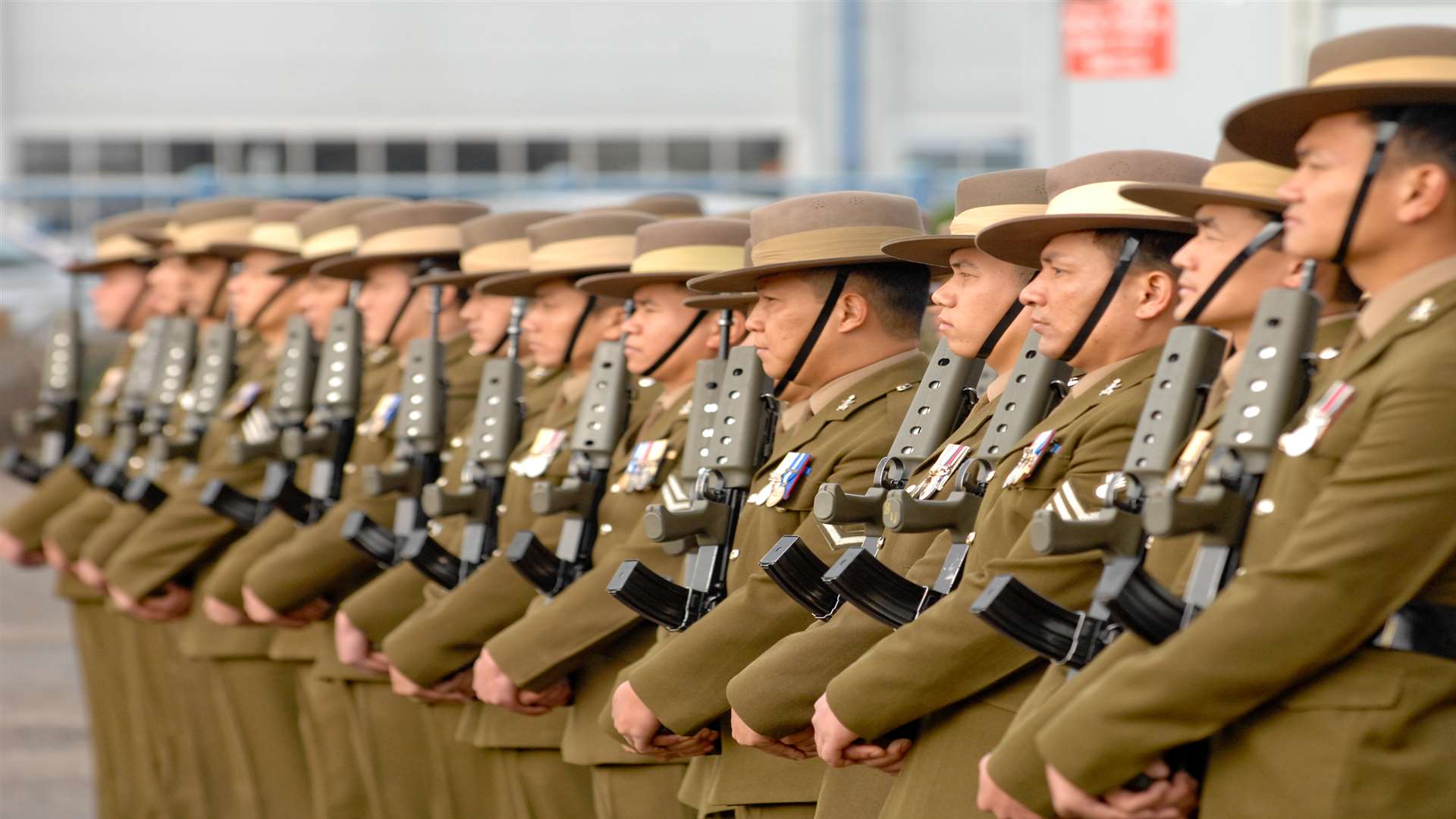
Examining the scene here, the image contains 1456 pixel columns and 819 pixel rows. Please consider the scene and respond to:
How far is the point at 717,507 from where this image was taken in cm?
457

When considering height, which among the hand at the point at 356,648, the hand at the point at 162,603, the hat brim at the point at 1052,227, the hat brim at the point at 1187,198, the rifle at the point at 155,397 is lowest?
the hand at the point at 162,603

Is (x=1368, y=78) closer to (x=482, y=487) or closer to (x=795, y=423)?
(x=795, y=423)

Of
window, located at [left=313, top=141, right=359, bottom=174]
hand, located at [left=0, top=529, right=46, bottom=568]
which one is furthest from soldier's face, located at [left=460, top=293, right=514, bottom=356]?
window, located at [left=313, top=141, right=359, bottom=174]

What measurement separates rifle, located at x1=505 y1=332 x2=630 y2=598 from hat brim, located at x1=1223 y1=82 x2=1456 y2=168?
2.28 meters

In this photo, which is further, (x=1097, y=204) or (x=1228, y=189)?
(x=1097, y=204)

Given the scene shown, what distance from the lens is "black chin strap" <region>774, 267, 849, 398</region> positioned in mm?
4465

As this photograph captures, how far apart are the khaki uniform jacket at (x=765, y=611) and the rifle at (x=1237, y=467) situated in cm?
121

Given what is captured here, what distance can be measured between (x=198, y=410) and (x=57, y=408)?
1.77 metres

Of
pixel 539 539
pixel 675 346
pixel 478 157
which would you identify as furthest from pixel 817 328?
pixel 478 157

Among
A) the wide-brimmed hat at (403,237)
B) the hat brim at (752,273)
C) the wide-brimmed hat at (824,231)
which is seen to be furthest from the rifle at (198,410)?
the wide-brimmed hat at (824,231)

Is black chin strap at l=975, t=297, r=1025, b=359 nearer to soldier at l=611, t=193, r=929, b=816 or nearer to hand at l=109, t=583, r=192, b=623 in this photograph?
soldier at l=611, t=193, r=929, b=816

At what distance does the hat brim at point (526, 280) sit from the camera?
18.8 feet

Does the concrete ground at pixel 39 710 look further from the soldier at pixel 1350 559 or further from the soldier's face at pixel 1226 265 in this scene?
the soldier at pixel 1350 559

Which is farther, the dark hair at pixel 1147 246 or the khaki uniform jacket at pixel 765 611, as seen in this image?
the khaki uniform jacket at pixel 765 611
